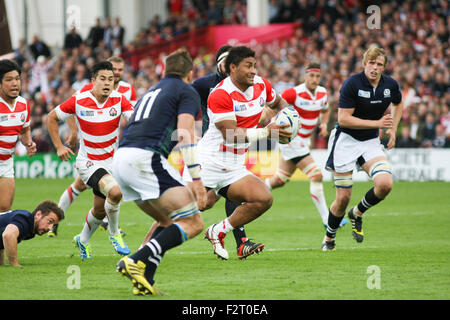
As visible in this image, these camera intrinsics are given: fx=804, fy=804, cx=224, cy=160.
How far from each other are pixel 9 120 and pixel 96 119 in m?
1.06

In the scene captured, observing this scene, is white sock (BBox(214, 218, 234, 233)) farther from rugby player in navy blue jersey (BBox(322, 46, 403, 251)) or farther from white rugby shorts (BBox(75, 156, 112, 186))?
white rugby shorts (BBox(75, 156, 112, 186))

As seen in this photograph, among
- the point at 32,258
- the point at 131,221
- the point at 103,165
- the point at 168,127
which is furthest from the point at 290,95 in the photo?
the point at 168,127

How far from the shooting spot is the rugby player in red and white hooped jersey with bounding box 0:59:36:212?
31.6 feet

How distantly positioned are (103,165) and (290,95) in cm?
466

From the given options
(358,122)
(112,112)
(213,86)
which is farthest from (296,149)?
(112,112)

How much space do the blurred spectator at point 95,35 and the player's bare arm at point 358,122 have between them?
21.5 metres

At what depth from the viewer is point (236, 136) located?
8.48m

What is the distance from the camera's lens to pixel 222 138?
881 cm

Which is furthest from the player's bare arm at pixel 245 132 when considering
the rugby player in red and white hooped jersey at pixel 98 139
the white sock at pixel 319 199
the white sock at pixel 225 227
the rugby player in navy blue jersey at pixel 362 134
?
the white sock at pixel 319 199

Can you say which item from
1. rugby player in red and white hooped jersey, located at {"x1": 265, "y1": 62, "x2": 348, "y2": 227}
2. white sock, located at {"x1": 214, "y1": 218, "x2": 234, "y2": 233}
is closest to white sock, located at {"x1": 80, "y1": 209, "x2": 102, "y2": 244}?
white sock, located at {"x1": 214, "y1": 218, "x2": 234, "y2": 233}
